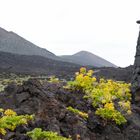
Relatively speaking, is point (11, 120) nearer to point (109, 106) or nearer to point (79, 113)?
point (79, 113)

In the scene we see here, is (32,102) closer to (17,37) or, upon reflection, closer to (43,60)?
(43,60)

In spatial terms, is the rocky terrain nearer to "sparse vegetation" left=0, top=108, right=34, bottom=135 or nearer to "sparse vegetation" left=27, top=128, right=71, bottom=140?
"sparse vegetation" left=0, top=108, right=34, bottom=135

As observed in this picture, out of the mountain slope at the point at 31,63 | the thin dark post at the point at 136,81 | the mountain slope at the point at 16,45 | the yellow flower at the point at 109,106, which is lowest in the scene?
the mountain slope at the point at 31,63

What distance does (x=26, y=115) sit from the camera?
13.5 meters

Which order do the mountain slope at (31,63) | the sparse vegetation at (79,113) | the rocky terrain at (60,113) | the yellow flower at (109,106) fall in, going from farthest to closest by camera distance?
the mountain slope at (31,63) < the yellow flower at (109,106) < the sparse vegetation at (79,113) < the rocky terrain at (60,113)

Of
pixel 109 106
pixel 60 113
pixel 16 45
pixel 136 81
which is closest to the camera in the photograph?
pixel 60 113

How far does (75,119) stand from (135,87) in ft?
14.8

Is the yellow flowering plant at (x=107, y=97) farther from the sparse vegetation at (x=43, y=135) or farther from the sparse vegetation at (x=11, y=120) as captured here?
the sparse vegetation at (x=43, y=135)

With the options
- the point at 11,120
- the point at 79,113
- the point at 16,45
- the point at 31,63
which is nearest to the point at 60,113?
the point at 79,113

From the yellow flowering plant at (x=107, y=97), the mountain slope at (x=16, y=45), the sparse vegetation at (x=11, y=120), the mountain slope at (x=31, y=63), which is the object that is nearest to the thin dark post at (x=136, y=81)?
the yellow flowering plant at (x=107, y=97)

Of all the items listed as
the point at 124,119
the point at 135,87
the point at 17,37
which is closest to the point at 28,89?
the point at 124,119

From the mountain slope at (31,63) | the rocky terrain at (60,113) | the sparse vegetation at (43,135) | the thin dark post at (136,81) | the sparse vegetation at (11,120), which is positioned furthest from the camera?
the mountain slope at (31,63)

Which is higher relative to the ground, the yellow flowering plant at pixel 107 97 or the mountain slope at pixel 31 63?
the yellow flowering plant at pixel 107 97

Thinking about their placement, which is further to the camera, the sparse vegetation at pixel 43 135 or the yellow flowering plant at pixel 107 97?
the yellow flowering plant at pixel 107 97
